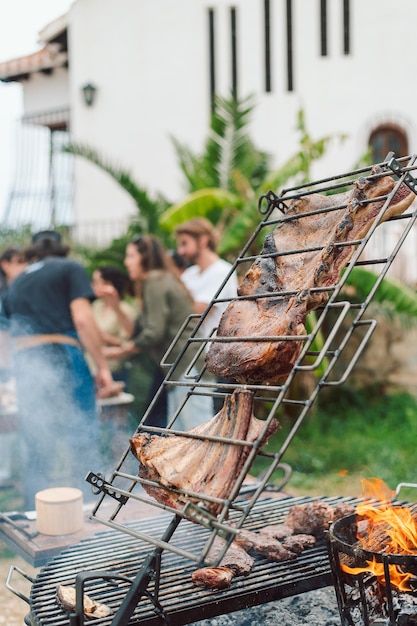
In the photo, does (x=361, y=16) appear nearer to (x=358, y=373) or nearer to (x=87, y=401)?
(x=358, y=373)

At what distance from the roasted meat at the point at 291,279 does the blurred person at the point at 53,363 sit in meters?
3.79

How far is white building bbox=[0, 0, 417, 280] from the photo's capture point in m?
14.0

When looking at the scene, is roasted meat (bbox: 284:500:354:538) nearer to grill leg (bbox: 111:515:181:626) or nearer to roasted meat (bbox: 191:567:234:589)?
roasted meat (bbox: 191:567:234:589)

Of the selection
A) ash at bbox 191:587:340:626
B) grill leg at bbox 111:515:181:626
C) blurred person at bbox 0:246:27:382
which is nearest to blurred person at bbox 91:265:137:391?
blurred person at bbox 0:246:27:382

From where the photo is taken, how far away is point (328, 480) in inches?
306

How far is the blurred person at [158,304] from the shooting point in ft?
21.7

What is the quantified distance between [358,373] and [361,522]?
8.39 meters

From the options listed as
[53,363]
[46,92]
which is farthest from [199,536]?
[46,92]

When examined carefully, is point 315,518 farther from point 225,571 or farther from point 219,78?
point 219,78

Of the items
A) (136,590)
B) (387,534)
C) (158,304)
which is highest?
(158,304)

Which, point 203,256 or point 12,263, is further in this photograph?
point 12,263

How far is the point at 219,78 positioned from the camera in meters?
15.2

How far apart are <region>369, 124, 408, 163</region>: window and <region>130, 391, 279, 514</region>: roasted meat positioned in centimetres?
1294

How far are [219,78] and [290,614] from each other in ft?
44.0
